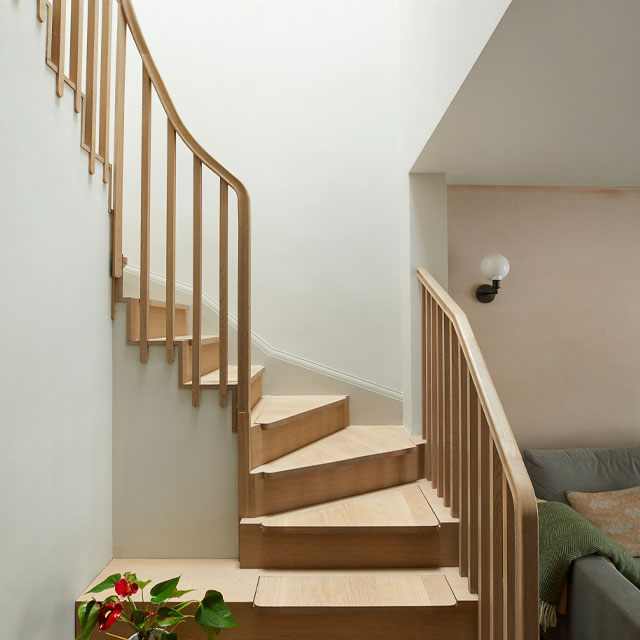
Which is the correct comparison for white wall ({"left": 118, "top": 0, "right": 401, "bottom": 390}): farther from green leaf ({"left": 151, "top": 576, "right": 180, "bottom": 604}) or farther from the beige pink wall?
green leaf ({"left": 151, "top": 576, "right": 180, "bottom": 604})

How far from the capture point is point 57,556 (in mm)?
1739

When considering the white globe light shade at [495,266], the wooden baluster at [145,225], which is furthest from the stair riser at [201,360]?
the white globe light shade at [495,266]

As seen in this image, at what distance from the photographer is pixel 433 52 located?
2137 millimetres

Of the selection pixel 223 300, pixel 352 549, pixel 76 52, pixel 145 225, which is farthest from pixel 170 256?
pixel 352 549

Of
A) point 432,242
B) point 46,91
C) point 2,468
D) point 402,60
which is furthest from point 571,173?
point 2,468

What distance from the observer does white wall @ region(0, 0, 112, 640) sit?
1.49m

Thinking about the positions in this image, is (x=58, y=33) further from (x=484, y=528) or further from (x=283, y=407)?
(x=484, y=528)

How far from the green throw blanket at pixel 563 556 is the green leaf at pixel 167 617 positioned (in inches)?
56.6

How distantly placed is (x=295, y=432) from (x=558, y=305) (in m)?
1.87

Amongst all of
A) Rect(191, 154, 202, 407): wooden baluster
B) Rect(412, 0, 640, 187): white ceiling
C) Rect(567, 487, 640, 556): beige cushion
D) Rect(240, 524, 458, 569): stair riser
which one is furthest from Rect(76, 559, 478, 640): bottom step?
Rect(412, 0, 640, 187): white ceiling

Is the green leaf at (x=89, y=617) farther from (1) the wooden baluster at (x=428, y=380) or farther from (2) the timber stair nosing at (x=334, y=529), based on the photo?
(1) the wooden baluster at (x=428, y=380)

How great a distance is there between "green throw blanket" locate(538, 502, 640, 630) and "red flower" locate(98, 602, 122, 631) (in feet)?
5.33

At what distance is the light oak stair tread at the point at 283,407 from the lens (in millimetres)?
2377

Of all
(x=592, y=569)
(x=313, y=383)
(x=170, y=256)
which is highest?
(x=170, y=256)
